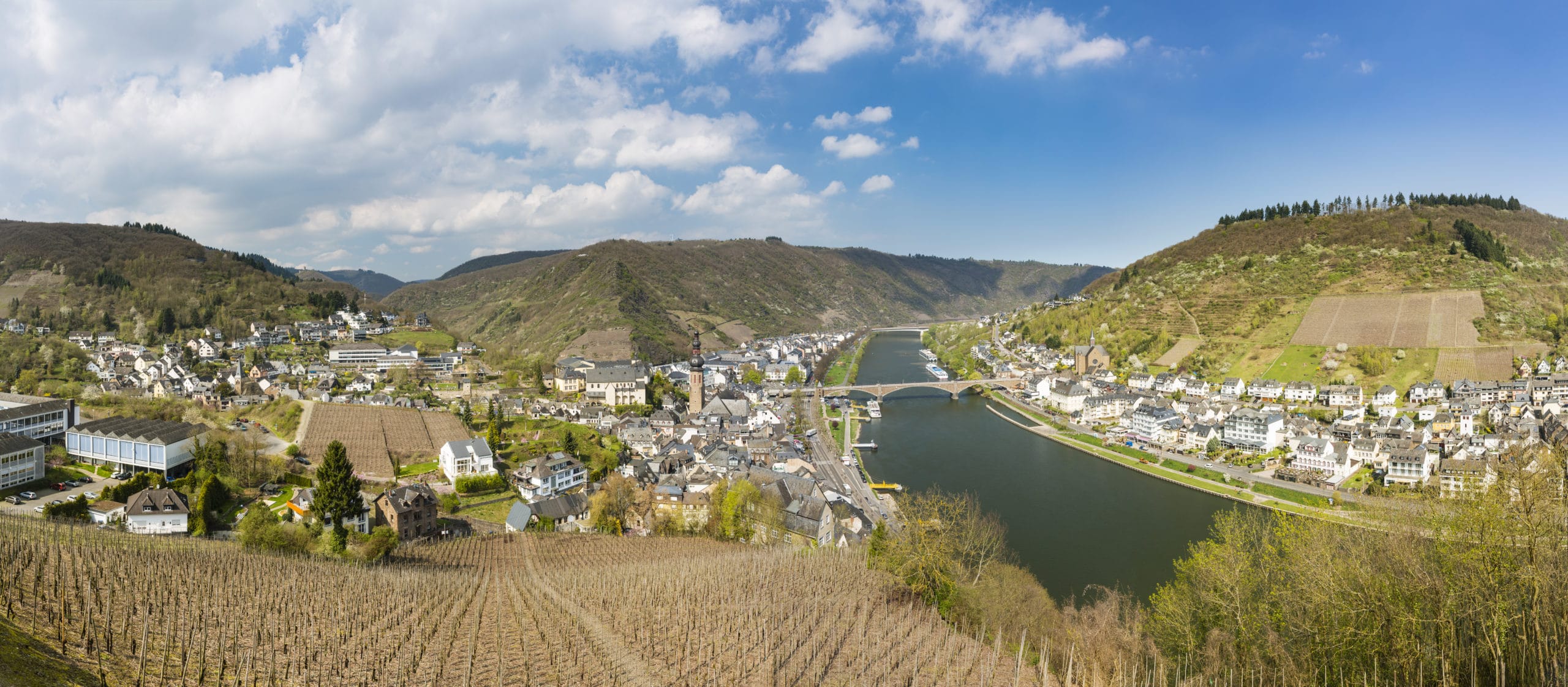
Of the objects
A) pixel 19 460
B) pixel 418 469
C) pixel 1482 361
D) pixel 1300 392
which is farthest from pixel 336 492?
pixel 1482 361

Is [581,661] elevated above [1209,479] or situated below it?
above

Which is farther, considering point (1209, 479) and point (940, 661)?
point (1209, 479)

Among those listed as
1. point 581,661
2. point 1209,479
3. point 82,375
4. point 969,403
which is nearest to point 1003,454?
point 1209,479

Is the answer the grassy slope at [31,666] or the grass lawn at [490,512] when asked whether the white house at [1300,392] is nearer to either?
the grass lawn at [490,512]

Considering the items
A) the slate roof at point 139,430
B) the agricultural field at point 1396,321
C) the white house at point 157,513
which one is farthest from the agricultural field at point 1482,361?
the slate roof at point 139,430

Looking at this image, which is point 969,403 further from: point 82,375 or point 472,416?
point 82,375

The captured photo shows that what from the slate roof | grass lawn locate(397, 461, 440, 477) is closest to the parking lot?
the slate roof
